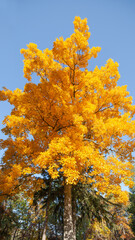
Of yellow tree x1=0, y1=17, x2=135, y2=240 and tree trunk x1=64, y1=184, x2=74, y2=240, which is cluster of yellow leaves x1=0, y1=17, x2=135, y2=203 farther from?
tree trunk x1=64, y1=184, x2=74, y2=240

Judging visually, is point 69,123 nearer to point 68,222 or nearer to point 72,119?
point 72,119

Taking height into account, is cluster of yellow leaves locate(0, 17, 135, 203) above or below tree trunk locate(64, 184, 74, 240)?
above

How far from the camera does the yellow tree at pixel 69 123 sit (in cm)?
486

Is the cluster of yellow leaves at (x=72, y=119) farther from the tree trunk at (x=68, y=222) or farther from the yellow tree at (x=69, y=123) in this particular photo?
the tree trunk at (x=68, y=222)

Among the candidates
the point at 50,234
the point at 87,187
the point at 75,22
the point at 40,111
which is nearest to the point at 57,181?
the point at 87,187

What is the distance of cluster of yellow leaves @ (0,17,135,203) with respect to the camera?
16.0 feet

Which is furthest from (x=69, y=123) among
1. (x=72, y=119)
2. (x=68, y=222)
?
(x=68, y=222)

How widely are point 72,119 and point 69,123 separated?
35 cm

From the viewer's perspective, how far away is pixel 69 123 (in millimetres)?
5684

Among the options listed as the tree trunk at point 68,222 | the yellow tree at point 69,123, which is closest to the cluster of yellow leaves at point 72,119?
the yellow tree at point 69,123

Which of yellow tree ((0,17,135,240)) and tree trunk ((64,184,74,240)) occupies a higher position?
yellow tree ((0,17,135,240))

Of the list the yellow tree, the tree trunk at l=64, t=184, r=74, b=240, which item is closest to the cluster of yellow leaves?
the yellow tree

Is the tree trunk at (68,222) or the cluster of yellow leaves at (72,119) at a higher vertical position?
the cluster of yellow leaves at (72,119)

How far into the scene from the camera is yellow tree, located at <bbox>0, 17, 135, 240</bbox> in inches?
191
